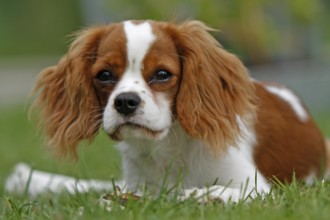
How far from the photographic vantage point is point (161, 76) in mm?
4504

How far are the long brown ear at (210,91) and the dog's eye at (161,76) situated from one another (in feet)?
0.41

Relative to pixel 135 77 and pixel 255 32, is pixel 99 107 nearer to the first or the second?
pixel 135 77

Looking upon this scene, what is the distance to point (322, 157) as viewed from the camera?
574 centimetres

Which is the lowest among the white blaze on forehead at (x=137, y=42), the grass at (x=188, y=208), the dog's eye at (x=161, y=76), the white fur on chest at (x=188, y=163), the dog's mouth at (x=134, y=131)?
the white fur on chest at (x=188, y=163)

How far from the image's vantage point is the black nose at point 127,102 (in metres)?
4.28

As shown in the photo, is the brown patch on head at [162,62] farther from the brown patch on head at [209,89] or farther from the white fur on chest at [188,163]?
the white fur on chest at [188,163]

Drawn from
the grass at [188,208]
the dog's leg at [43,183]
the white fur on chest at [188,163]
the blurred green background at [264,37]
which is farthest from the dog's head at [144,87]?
the blurred green background at [264,37]

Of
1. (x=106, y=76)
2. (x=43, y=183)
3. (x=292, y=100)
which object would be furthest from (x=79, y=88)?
(x=292, y=100)

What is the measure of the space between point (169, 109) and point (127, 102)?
0.34m

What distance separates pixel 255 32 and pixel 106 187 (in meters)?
6.73

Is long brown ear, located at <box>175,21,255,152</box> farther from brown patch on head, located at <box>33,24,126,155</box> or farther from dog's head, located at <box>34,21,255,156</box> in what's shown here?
brown patch on head, located at <box>33,24,126,155</box>

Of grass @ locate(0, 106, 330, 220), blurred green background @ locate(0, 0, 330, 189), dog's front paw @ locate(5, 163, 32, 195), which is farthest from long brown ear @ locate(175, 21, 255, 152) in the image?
blurred green background @ locate(0, 0, 330, 189)

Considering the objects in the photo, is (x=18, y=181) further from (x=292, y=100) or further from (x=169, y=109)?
(x=292, y=100)

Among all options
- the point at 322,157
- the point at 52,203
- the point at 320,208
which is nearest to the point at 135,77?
the point at 52,203
